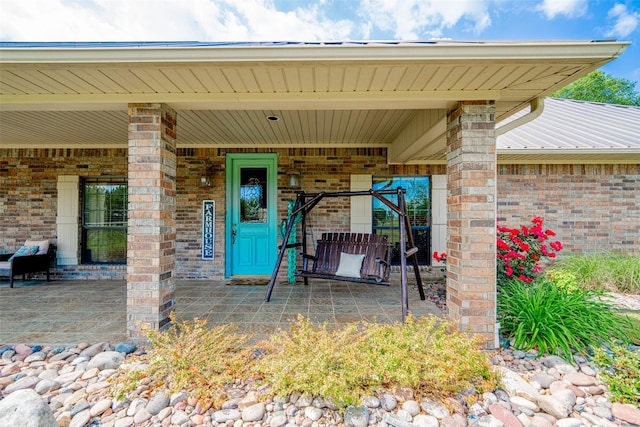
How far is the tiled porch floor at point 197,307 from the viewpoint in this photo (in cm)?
288

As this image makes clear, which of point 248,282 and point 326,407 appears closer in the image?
point 326,407

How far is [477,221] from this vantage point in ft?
8.49

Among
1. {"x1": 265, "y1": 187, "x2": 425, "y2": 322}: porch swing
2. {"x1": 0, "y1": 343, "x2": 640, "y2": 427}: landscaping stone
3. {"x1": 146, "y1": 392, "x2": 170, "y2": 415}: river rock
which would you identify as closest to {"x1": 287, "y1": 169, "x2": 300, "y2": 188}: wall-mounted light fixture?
{"x1": 265, "y1": 187, "x2": 425, "y2": 322}: porch swing

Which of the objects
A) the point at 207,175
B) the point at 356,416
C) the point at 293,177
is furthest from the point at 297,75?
the point at 207,175

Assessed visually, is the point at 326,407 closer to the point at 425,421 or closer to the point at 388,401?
the point at 388,401

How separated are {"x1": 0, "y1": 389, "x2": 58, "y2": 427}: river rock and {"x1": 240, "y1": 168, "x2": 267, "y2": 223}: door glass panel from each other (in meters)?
3.63

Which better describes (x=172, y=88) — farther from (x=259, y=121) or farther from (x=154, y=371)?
(x=154, y=371)

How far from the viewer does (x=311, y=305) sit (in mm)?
3633

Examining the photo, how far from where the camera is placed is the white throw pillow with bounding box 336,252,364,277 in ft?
12.3

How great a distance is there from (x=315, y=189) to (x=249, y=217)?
1.21m

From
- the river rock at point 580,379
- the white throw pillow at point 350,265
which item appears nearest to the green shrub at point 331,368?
the river rock at point 580,379

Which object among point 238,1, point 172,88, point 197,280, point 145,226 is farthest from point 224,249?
point 238,1

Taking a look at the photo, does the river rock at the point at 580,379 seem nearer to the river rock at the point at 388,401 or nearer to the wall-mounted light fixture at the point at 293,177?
the river rock at the point at 388,401

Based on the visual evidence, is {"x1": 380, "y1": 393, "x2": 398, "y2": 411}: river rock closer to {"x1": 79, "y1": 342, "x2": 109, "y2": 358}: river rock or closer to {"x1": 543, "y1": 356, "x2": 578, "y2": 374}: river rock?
→ {"x1": 543, "y1": 356, "x2": 578, "y2": 374}: river rock
